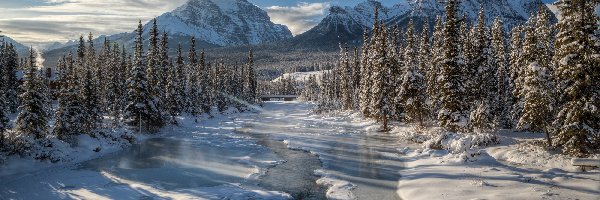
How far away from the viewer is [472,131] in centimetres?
4103

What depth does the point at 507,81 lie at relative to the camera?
50281 mm

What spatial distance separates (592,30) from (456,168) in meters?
11.7

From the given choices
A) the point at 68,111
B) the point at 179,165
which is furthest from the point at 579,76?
the point at 68,111

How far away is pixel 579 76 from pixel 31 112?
3807 cm

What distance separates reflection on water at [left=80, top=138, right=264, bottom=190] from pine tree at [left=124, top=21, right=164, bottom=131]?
8177 millimetres

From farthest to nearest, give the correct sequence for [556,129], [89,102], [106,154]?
[89,102], [106,154], [556,129]

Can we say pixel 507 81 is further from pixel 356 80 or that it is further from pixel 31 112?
pixel 31 112

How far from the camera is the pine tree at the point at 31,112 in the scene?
32.9 m

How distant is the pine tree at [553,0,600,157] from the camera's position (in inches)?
1016

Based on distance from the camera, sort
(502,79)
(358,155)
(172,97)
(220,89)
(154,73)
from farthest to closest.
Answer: (220,89)
(172,97)
(154,73)
(502,79)
(358,155)

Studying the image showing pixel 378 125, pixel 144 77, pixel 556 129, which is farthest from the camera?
pixel 378 125

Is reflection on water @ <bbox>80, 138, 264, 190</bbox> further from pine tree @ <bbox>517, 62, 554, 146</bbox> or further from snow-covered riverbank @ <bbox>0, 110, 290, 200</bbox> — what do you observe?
pine tree @ <bbox>517, 62, 554, 146</bbox>

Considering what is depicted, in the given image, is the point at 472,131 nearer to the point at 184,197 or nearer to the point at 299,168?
the point at 299,168

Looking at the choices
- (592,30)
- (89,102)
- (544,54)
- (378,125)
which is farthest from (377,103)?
(89,102)
